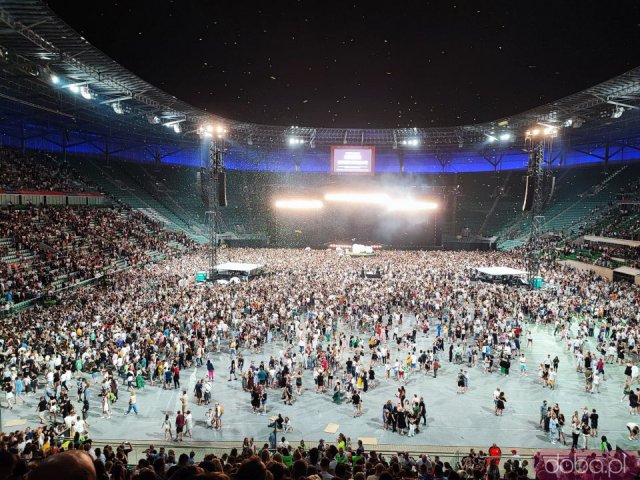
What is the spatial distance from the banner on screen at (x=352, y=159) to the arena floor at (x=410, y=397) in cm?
2728

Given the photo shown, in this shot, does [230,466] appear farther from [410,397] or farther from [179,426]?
[410,397]

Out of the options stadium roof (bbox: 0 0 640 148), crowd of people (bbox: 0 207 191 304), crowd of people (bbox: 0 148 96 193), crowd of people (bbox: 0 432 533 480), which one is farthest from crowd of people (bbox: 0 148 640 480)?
stadium roof (bbox: 0 0 640 148)

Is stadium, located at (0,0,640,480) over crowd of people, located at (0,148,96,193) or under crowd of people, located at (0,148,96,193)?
under

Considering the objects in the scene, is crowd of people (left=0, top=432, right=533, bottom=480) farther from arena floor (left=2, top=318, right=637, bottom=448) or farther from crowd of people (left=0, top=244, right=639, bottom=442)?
crowd of people (left=0, top=244, right=639, bottom=442)

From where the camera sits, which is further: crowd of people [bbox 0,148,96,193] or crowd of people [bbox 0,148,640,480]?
crowd of people [bbox 0,148,96,193]

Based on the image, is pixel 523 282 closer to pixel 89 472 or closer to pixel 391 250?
pixel 391 250

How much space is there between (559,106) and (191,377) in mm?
31755

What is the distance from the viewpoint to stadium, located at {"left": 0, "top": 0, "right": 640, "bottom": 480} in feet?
35.7

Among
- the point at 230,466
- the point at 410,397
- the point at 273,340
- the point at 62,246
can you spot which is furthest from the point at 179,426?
the point at 62,246

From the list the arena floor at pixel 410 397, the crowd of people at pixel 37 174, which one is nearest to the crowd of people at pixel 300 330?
the arena floor at pixel 410 397

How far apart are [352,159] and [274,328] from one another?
24912 mm

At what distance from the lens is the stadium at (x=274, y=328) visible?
10.9 m

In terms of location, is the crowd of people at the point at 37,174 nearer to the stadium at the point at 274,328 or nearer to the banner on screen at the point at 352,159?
the stadium at the point at 274,328

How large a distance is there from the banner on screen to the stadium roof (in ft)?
18.7
